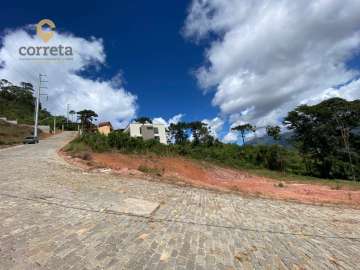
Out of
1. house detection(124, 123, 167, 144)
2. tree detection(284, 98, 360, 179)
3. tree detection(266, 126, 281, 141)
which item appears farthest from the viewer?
house detection(124, 123, 167, 144)

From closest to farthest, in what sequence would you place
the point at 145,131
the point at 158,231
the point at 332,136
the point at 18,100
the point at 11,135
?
the point at 158,231, the point at 332,136, the point at 11,135, the point at 145,131, the point at 18,100

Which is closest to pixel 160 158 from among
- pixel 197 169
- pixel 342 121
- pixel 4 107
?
pixel 197 169

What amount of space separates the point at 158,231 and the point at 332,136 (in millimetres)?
31449

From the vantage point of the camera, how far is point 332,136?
1137 inches

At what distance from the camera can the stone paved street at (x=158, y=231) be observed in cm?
384

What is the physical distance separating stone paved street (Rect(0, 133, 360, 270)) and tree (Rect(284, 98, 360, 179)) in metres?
23.1

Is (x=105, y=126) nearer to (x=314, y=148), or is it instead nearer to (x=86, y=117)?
(x=86, y=117)

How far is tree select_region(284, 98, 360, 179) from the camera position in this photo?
91.5 feet

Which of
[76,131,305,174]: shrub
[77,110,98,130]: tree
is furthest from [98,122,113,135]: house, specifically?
[76,131,305,174]: shrub

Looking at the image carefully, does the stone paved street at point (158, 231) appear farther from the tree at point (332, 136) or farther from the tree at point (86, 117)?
the tree at point (86, 117)

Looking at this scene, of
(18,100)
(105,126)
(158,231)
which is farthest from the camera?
(18,100)

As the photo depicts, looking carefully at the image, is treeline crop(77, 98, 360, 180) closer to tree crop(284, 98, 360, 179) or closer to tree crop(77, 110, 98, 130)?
tree crop(284, 98, 360, 179)

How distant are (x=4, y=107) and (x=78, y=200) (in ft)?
281

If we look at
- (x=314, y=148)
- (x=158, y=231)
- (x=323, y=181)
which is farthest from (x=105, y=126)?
(x=158, y=231)
